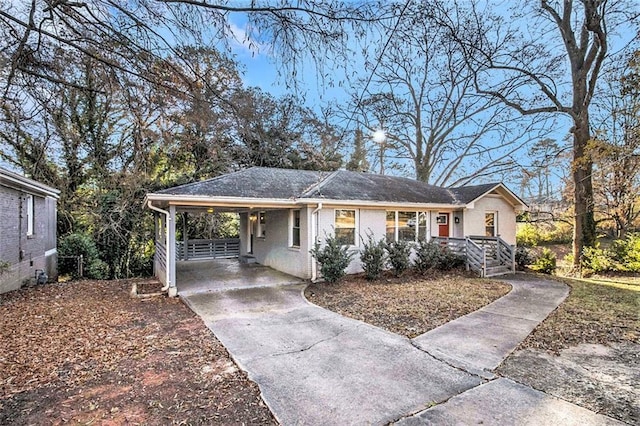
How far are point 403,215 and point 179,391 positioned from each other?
1024cm

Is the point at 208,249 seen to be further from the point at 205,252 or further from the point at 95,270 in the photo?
the point at 95,270

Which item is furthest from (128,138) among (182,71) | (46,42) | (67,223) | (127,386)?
(127,386)

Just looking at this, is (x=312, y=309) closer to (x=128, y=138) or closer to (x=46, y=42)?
(x=46, y=42)

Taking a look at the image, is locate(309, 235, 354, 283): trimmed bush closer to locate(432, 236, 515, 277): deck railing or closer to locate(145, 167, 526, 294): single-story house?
locate(145, 167, 526, 294): single-story house

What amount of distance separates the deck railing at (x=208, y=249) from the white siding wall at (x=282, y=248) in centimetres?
247

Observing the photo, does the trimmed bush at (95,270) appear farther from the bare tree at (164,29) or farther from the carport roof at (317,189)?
the bare tree at (164,29)

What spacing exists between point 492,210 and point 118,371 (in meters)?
14.9

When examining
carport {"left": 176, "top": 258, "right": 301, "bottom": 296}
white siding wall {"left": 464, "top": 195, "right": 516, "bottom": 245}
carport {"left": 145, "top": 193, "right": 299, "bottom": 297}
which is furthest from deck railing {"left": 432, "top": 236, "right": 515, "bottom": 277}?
carport {"left": 145, "top": 193, "right": 299, "bottom": 297}

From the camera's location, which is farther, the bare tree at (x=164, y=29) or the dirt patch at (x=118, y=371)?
the bare tree at (x=164, y=29)

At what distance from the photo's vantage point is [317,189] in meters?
10.9

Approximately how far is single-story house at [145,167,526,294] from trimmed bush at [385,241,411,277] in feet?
3.44

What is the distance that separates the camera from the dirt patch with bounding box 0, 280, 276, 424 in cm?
313

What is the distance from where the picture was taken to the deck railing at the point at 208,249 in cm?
1559

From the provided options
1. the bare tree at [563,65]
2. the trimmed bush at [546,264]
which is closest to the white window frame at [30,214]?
the bare tree at [563,65]
